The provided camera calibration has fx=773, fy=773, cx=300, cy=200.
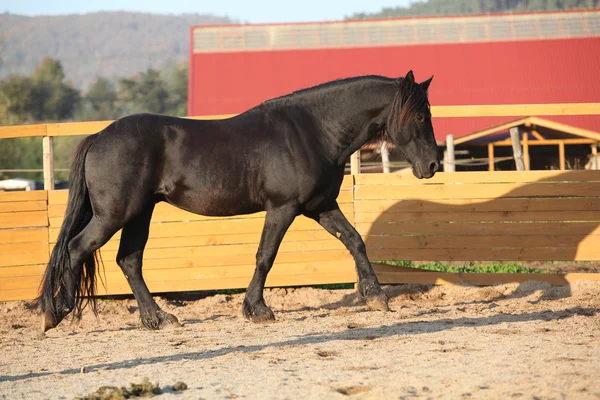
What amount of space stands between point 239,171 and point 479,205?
8.60 ft

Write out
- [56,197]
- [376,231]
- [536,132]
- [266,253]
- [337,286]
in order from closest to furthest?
[266,253] → [56,197] → [376,231] → [337,286] → [536,132]

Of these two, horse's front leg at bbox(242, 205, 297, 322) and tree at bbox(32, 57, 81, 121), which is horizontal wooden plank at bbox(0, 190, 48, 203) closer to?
horse's front leg at bbox(242, 205, 297, 322)

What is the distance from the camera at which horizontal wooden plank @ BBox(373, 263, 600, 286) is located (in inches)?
281

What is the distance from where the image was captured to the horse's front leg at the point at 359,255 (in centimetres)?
600

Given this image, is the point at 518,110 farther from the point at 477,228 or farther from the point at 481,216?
the point at 477,228

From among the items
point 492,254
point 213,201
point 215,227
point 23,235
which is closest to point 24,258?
point 23,235

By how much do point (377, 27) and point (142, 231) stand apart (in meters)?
21.0

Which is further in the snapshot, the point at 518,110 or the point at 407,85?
the point at 518,110

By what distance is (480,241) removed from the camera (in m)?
7.37

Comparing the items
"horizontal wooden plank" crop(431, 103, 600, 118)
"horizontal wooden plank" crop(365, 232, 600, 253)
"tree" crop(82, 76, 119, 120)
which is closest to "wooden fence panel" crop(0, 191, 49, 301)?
"horizontal wooden plank" crop(365, 232, 600, 253)

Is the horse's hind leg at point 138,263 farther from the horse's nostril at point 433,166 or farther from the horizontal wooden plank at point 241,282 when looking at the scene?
the horse's nostril at point 433,166

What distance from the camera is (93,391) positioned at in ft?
12.8

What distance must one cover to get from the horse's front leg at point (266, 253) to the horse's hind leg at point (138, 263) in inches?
24.4

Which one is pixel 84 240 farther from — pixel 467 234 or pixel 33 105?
pixel 33 105
